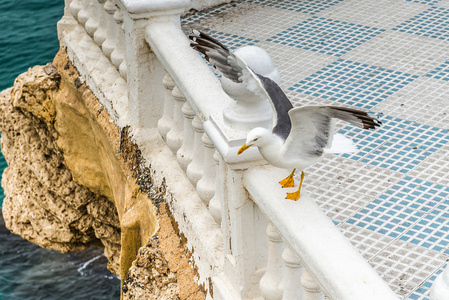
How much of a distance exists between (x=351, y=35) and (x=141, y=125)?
244cm

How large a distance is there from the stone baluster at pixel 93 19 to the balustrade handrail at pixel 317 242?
281 centimetres

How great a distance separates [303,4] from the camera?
696 cm

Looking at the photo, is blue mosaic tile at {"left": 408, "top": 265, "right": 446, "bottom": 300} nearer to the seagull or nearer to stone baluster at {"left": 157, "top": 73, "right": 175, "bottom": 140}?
the seagull

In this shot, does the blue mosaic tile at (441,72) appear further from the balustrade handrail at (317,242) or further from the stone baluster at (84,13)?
the balustrade handrail at (317,242)

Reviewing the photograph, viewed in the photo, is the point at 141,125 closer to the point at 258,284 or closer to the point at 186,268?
the point at 186,268

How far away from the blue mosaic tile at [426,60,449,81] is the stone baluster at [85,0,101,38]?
242 centimetres

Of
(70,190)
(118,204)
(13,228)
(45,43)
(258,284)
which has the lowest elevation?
(45,43)

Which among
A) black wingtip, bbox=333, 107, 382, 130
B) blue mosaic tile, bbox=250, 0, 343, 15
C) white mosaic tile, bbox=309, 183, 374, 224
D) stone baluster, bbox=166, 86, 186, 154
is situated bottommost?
blue mosaic tile, bbox=250, 0, 343, 15

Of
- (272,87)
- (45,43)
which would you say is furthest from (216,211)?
(45,43)

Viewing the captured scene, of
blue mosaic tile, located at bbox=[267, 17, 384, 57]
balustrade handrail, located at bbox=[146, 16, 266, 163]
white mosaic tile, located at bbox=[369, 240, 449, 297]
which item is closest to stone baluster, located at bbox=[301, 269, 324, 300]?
balustrade handrail, located at bbox=[146, 16, 266, 163]

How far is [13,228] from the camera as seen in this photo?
7551mm

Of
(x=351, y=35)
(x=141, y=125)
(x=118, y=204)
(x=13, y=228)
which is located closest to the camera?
(x=141, y=125)

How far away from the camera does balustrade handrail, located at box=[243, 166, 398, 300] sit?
7.68 ft

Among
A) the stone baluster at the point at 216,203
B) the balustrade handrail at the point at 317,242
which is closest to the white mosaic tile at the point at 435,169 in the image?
the stone baluster at the point at 216,203
